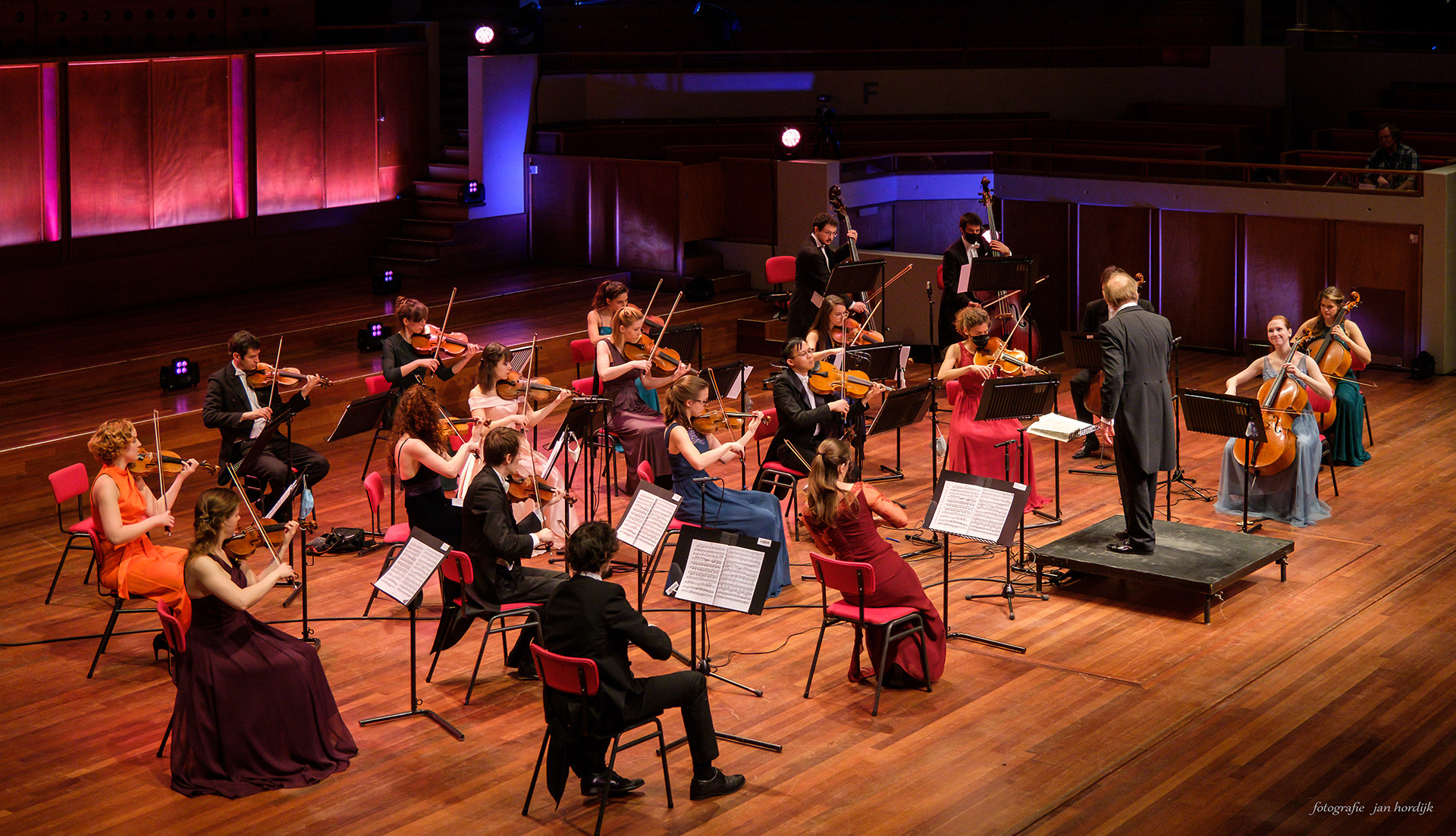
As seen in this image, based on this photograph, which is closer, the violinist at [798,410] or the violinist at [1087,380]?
the violinist at [798,410]

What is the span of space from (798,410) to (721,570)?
93.2 inches

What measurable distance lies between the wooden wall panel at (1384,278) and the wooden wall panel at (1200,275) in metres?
0.89

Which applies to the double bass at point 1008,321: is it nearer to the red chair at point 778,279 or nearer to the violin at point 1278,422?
the red chair at point 778,279

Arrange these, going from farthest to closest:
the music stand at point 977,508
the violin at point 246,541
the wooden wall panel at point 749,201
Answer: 1. the wooden wall panel at point 749,201
2. the music stand at point 977,508
3. the violin at point 246,541

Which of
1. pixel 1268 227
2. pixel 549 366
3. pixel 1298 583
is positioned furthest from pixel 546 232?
pixel 1298 583

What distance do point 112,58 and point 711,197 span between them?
5051 millimetres

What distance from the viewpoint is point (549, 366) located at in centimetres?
A: 1085

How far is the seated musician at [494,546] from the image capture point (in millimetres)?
5559

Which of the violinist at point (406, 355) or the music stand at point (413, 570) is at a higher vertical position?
the violinist at point (406, 355)

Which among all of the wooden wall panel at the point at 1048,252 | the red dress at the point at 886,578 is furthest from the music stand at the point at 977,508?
the wooden wall panel at the point at 1048,252

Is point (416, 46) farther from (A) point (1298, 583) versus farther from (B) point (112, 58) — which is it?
(A) point (1298, 583)

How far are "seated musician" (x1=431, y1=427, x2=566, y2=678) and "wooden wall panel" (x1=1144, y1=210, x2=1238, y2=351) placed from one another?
8.08 metres

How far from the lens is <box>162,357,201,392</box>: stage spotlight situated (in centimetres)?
938

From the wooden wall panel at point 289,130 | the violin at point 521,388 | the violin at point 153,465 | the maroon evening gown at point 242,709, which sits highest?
the wooden wall panel at point 289,130
